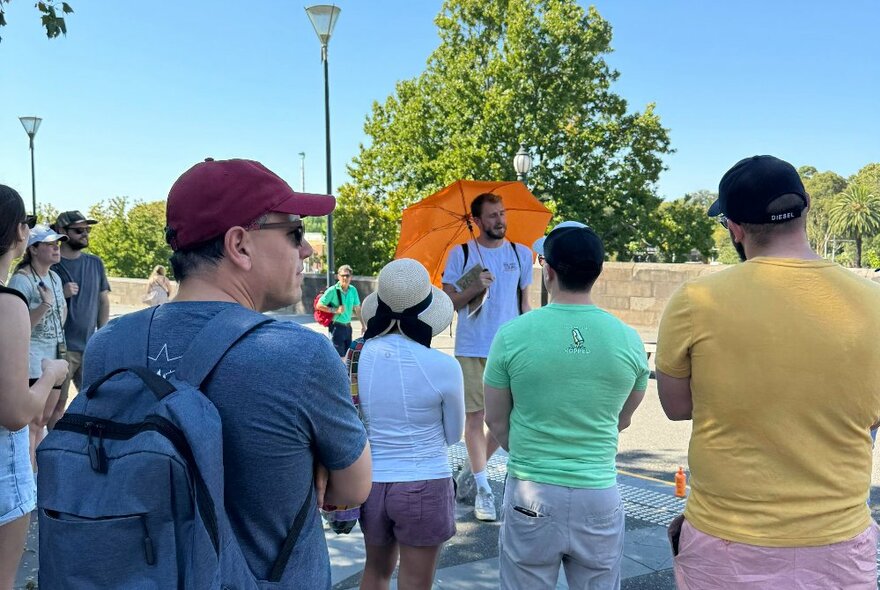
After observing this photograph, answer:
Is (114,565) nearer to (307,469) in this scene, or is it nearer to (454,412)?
(307,469)

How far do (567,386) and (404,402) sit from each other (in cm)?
69

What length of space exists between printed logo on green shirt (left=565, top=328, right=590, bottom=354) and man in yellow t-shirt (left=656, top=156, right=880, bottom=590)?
1.97 feet

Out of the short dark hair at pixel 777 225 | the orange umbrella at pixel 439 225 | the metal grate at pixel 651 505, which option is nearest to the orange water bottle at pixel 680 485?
the metal grate at pixel 651 505

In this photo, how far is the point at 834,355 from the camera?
1.88m

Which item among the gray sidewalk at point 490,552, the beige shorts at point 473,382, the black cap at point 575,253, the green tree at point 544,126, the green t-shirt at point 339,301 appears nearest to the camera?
the black cap at point 575,253

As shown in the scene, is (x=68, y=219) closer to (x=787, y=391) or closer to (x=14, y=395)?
(x=14, y=395)

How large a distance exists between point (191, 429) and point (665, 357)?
1.32m

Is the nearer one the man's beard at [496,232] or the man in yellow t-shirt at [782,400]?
the man in yellow t-shirt at [782,400]

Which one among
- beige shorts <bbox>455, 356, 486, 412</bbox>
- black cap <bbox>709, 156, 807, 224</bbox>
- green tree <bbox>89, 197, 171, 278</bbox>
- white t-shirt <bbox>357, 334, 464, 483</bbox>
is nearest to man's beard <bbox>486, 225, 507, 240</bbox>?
beige shorts <bbox>455, 356, 486, 412</bbox>

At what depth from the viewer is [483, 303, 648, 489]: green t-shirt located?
2.60 m

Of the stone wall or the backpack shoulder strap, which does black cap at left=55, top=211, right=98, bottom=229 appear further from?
the stone wall

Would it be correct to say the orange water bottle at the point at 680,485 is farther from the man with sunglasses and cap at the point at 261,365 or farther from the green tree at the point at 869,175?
the green tree at the point at 869,175

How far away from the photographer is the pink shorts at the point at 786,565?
6.27ft

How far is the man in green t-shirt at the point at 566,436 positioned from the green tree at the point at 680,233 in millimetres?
27918
